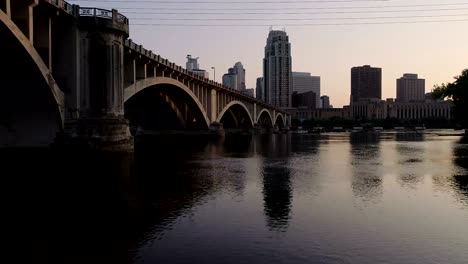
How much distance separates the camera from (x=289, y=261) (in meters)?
12.3

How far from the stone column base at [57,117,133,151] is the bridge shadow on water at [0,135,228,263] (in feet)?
7.53

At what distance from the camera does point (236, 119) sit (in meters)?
137

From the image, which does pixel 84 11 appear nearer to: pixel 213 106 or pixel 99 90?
pixel 99 90

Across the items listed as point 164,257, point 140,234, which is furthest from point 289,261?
point 140,234

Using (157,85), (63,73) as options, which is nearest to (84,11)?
(63,73)

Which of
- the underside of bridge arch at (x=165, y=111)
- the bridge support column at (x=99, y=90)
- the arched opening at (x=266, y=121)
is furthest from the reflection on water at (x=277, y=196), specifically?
the arched opening at (x=266, y=121)

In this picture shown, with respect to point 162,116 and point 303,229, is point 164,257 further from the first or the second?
point 162,116

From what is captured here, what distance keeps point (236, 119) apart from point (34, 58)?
106 metres

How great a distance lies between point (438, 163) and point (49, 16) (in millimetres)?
34704

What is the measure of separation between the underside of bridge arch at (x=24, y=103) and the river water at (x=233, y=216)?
6.32 m

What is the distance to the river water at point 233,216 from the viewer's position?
1310cm

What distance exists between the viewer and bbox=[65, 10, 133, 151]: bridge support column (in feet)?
133

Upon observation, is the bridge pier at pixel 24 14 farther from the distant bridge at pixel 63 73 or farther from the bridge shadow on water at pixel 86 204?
the bridge shadow on water at pixel 86 204

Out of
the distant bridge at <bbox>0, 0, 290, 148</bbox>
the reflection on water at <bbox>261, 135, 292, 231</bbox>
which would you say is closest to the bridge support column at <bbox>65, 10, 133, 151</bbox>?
the distant bridge at <bbox>0, 0, 290, 148</bbox>
